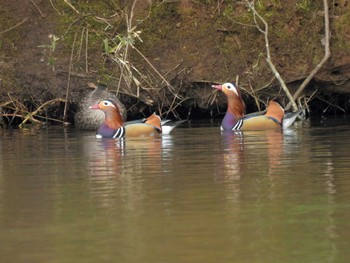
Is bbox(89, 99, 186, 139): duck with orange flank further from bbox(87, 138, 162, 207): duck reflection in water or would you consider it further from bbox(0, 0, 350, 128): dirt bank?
bbox(0, 0, 350, 128): dirt bank

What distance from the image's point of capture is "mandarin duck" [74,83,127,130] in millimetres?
17469

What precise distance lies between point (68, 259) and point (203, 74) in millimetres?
11208

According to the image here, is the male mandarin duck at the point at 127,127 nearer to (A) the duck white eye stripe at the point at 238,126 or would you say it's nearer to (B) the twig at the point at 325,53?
(A) the duck white eye stripe at the point at 238,126

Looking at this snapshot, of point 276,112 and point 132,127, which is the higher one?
point 276,112

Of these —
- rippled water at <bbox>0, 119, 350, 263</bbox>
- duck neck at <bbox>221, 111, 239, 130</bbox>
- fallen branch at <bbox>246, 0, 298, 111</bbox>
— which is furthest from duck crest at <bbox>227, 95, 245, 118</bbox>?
rippled water at <bbox>0, 119, 350, 263</bbox>

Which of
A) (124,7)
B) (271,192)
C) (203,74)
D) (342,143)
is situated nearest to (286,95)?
(203,74)

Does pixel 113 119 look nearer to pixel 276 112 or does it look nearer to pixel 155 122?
pixel 155 122

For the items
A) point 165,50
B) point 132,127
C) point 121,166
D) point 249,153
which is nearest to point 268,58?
point 165,50

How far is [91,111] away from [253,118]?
264 centimetres

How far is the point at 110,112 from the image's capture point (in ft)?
52.6

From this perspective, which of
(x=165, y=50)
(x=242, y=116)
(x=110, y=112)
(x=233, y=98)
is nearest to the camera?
(x=110, y=112)

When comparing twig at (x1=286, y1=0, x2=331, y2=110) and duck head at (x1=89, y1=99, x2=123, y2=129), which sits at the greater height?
twig at (x1=286, y1=0, x2=331, y2=110)

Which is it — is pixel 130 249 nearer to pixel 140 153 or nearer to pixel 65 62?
pixel 140 153

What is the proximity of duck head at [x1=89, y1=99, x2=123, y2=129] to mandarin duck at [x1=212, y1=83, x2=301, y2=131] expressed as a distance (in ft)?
4.52
